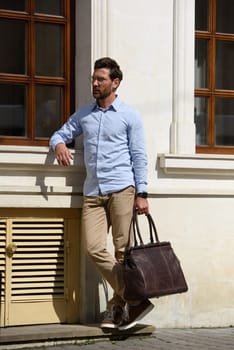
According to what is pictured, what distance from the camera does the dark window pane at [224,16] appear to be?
9.13 metres

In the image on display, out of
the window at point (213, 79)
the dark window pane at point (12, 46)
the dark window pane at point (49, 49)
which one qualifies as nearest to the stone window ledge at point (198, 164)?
the window at point (213, 79)

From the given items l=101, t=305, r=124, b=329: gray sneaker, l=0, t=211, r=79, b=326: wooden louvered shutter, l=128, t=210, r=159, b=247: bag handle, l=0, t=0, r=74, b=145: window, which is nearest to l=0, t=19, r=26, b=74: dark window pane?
l=0, t=0, r=74, b=145: window

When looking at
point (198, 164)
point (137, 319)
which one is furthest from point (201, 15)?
point (137, 319)

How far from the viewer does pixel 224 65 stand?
30.1ft

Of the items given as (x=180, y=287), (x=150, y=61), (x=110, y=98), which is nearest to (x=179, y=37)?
(x=150, y=61)

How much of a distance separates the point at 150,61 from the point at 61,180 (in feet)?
4.44

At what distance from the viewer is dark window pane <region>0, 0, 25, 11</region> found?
8.21 meters

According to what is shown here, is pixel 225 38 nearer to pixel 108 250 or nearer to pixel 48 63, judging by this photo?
pixel 48 63

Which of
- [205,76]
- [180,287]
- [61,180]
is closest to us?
[180,287]

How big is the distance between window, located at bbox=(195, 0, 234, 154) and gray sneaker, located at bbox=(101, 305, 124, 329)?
184 cm

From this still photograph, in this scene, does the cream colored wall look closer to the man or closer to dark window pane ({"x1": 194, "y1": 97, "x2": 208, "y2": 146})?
dark window pane ({"x1": 194, "y1": 97, "x2": 208, "y2": 146})

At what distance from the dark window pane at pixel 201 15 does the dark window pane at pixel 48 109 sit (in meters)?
1.53

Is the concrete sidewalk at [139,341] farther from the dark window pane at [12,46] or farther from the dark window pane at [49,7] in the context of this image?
the dark window pane at [49,7]

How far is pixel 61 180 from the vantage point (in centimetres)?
816
